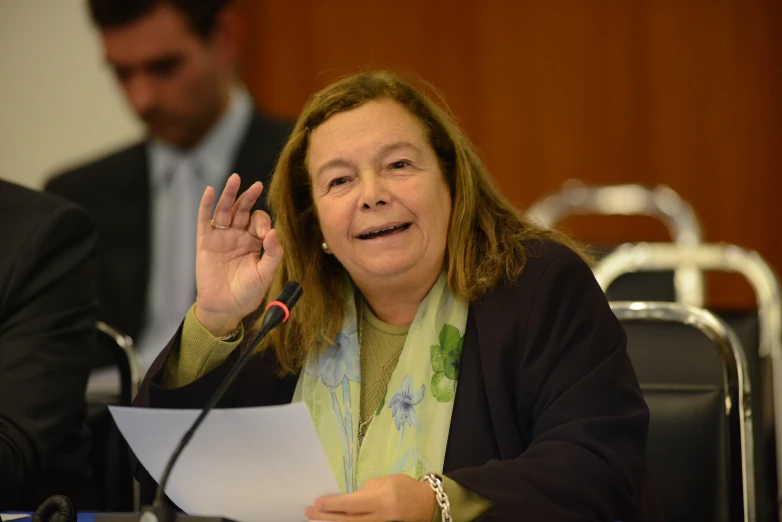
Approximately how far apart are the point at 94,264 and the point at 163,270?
181 centimetres

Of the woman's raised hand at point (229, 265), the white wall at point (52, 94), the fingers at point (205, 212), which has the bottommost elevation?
the woman's raised hand at point (229, 265)

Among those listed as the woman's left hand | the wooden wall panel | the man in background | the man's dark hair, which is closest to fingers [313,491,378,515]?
the woman's left hand

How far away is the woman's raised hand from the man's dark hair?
245 centimetres

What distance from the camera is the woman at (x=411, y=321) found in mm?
1635

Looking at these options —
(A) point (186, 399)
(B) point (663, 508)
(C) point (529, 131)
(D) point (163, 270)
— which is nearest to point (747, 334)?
(B) point (663, 508)

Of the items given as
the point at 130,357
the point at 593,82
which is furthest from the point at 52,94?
the point at 130,357

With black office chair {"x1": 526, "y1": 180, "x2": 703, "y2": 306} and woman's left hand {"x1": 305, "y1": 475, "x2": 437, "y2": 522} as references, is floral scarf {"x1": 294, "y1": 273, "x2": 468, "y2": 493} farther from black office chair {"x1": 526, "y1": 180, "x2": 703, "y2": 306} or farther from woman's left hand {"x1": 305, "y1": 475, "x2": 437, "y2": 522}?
black office chair {"x1": 526, "y1": 180, "x2": 703, "y2": 306}

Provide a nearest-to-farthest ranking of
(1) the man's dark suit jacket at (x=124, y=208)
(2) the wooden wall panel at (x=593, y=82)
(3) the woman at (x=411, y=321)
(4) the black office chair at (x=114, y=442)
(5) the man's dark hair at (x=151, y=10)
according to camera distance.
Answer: (3) the woman at (x=411, y=321)
(4) the black office chair at (x=114, y=442)
(1) the man's dark suit jacket at (x=124, y=208)
(5) the man's dark hair at (x=151, y=10)
(2) the wooden wall panel at (x=593, y=82)

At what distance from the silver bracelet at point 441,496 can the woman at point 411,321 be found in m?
0.09

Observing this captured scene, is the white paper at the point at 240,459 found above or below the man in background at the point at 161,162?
below

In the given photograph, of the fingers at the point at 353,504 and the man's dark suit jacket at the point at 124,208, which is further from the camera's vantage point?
the man's dark suit jacket at the point at 124,208

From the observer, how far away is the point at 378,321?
2.02 m

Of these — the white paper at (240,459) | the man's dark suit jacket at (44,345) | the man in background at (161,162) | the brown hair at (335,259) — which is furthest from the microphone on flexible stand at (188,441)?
the man in background at (161,162)

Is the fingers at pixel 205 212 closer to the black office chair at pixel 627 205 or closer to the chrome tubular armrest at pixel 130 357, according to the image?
the chrome tubular armrest at pixel 130 357
